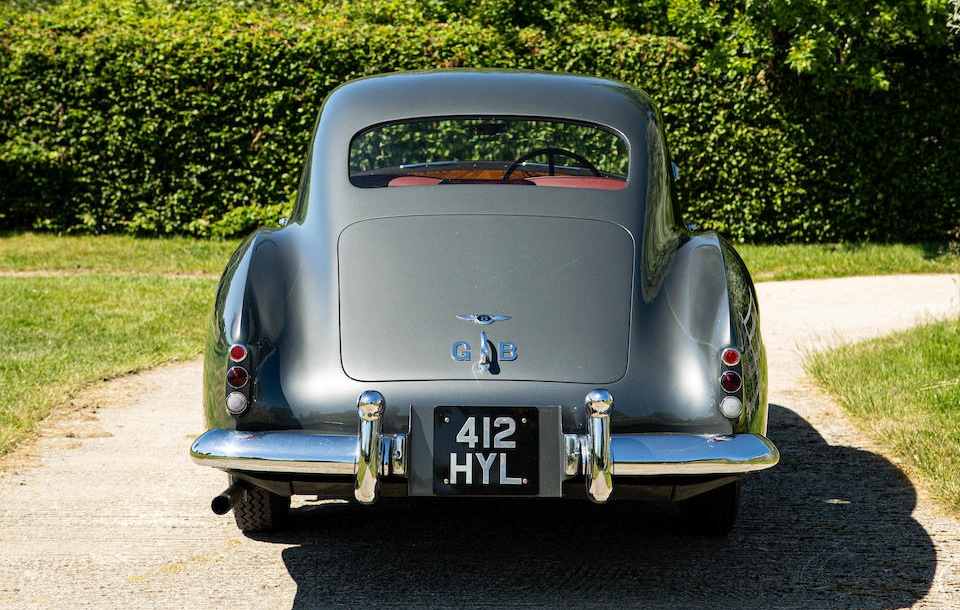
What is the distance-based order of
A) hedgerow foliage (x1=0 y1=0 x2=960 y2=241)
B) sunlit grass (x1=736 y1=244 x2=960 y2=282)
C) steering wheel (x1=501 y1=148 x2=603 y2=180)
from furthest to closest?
hedgerow foliage (x1=0 y1=0 x2=960 y2=241) < sunlit grass (x1=736 y1=244 x2=960 y2=282) < steering wheel (x1=501 y1=148 x2=603 y2=180)

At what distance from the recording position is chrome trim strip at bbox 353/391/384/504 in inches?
117

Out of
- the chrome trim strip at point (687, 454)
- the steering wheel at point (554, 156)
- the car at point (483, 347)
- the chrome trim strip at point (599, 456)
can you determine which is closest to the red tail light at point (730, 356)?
the car at point (483, 347)

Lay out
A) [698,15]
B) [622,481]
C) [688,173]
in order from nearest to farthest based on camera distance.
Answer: [622,481] → [698,15] → [688,173]

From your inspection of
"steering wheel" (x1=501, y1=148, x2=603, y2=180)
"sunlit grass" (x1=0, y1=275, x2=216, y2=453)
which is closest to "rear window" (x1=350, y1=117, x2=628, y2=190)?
"steering wheel" (x1=501, y1=148, x2=603, y2=180)

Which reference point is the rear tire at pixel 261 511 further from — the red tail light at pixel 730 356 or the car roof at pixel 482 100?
the red tail light at pixel 730 356

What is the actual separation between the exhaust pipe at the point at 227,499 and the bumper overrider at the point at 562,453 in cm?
8

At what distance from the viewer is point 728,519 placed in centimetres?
374

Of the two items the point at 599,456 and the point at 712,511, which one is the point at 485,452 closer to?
the point at 599,456

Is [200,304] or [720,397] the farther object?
[200,304]

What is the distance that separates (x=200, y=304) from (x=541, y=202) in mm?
5600

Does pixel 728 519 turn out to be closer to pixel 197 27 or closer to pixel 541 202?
pixel 541 202

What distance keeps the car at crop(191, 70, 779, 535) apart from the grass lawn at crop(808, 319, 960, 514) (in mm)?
1352

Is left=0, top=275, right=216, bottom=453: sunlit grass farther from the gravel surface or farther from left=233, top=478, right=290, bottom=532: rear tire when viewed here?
left=233, top=478, right=290, bottom=532: rear tire

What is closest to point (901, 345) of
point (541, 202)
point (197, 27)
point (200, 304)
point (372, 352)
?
point (541, 202)
